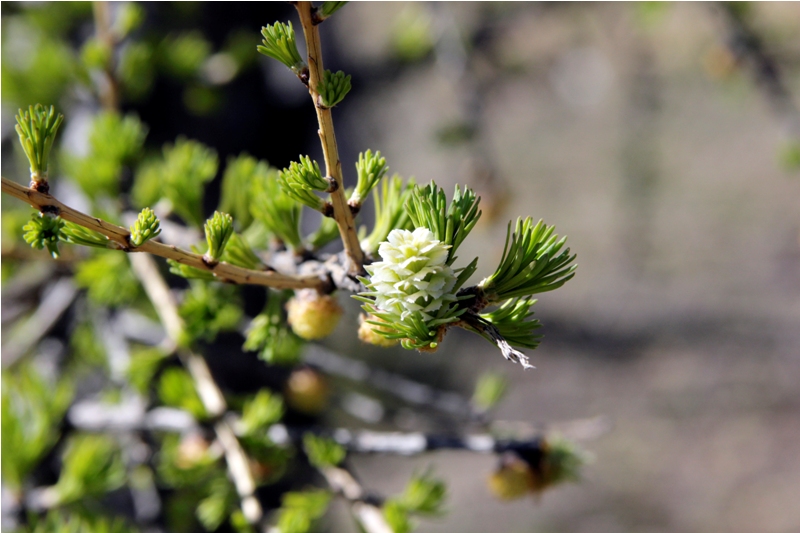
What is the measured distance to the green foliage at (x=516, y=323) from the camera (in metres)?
0.29

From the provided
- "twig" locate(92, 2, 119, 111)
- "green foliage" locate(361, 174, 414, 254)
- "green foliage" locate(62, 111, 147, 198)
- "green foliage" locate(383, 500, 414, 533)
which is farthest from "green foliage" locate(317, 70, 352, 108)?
"twig" locate(92, 2, 119, 111)

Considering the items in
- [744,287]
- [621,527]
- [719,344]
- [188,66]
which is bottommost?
[188,66]

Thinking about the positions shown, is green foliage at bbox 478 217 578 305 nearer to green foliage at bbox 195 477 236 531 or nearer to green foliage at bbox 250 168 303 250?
green foliage at bbox 250 168 303 250

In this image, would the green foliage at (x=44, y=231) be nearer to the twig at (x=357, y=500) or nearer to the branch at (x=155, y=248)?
the branch at (x=155, y=248)

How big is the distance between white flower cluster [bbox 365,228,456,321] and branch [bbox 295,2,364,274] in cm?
5

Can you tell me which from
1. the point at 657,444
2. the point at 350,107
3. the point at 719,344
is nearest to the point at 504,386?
the point at 350,107

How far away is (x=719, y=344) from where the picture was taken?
7.88 feet

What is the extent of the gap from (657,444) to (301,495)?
2151 mm

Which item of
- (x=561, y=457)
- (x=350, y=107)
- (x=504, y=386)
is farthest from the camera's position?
(x=350, y=107)

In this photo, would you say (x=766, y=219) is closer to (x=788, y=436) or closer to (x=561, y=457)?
(x=788, y=436)

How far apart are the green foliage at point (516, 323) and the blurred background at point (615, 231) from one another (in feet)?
2.95

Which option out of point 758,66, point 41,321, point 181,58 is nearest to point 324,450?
point 41,321

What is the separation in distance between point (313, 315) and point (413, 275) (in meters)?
0.12

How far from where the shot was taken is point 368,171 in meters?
0.31
